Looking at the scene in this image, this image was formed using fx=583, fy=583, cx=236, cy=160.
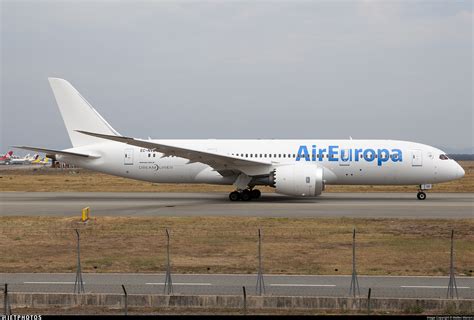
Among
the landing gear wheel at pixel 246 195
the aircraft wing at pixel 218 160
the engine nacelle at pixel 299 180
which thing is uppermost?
the aircraft wing at pixel 218 160

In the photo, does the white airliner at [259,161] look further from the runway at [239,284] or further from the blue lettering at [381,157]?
the runway at [239,284]

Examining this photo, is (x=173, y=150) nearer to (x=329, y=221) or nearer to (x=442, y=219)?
(x=329, y=221)

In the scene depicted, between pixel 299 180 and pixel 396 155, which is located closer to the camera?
pixel 299 180

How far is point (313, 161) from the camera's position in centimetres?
3356

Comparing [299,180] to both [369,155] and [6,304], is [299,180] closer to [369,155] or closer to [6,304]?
[369,155]

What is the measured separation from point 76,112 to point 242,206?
511 inches

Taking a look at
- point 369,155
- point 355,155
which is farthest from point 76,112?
point 369,155

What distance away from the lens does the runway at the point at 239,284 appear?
12.0 meters

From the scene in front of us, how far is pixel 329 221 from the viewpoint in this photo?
23.7 meters

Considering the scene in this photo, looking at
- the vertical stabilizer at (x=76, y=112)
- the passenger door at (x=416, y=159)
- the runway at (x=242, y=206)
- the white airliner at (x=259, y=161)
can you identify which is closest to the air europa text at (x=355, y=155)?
the white airliner at (x=259, y=161)

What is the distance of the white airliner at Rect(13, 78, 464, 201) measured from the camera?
32.1m

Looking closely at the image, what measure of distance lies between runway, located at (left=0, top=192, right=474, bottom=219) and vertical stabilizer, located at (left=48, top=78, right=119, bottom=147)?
420 centimetres

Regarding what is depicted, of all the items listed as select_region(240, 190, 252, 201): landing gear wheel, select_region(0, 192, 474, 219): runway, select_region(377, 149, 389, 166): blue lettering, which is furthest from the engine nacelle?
select_region(377, 149, 389, 166): blue lettering

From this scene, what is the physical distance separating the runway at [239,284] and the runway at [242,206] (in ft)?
40.2
